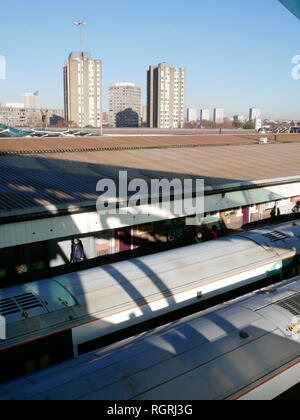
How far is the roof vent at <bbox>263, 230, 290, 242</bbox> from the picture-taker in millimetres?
11312

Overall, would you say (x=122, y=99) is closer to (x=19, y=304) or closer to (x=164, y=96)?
(x=164, y=96)

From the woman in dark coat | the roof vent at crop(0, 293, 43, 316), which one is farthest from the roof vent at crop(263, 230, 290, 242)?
the roof vent at crop(0, 293, 43, 316)

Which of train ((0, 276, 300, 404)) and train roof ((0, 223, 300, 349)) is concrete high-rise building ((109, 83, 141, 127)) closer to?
train roof ((0, 223, 300, 349))

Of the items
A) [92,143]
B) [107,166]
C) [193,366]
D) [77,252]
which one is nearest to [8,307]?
[193,366]

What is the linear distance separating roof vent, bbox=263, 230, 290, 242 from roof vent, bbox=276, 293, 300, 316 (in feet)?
12.4

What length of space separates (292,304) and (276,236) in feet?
14.5

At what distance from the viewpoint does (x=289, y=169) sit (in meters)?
20.3

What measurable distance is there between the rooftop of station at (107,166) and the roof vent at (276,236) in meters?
4.01

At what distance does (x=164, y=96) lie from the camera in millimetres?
128125

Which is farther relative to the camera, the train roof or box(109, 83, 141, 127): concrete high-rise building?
box(109, 83, 141, 127): concrete high-rise building

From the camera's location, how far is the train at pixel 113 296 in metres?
6.53

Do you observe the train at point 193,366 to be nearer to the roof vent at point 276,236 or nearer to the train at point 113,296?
the train at point 113,296
